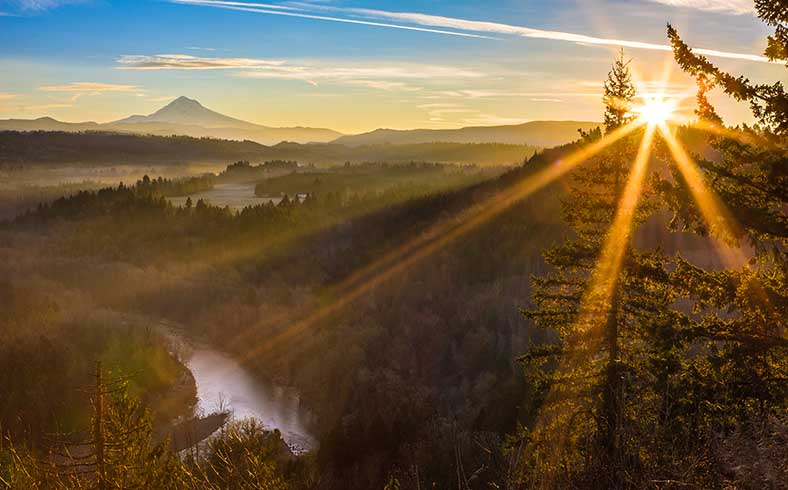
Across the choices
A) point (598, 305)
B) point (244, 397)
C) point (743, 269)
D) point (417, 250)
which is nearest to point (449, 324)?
point (244, 397)

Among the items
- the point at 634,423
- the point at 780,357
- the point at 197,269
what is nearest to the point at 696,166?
the point at 780,357

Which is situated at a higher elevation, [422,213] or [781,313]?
[781,313]

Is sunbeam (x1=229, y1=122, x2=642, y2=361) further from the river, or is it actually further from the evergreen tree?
the evergreen tree

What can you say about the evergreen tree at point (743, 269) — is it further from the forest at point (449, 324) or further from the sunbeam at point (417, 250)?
the sunbeam at point (417, 250)

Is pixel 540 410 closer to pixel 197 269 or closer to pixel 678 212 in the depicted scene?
pixel 678 212

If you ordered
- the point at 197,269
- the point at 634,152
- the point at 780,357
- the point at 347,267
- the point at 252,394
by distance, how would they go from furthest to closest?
1. the point at 197,269
2. the point at 347,267
3. the point at 252,394
4. the point at 634,152
5. the point at 780,357

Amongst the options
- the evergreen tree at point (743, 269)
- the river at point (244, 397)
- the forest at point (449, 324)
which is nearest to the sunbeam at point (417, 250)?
the forest at point (449, 324)
